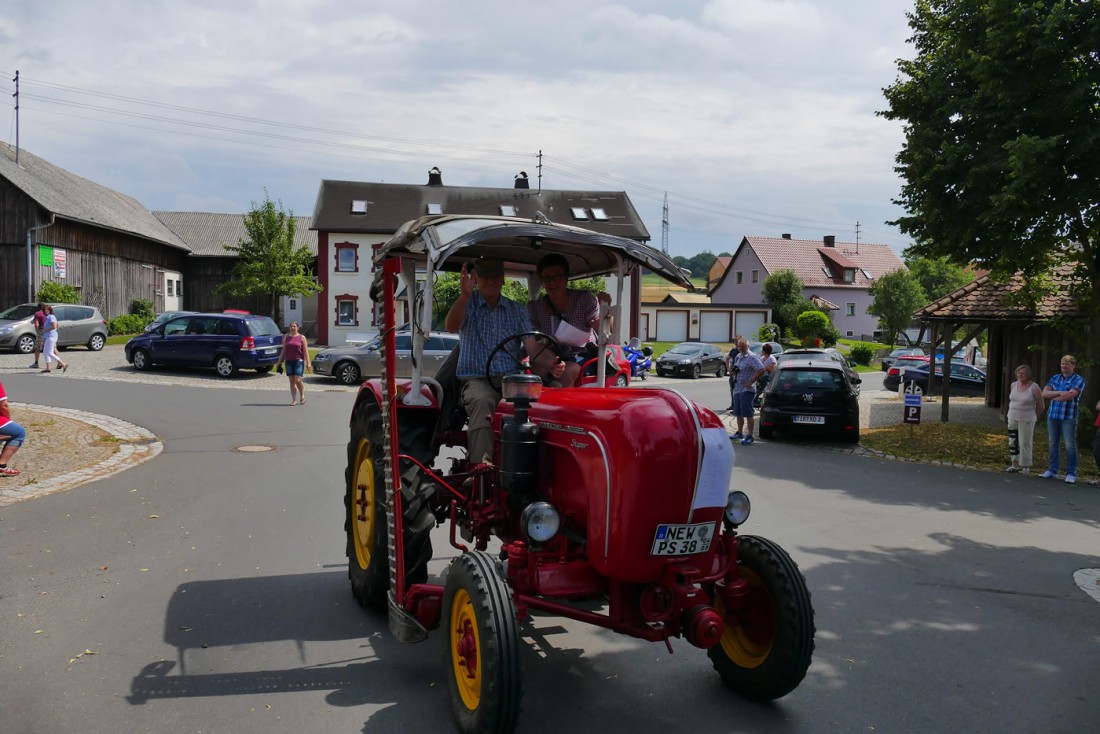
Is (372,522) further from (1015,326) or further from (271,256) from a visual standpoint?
(271,256)

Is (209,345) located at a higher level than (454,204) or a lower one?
lower

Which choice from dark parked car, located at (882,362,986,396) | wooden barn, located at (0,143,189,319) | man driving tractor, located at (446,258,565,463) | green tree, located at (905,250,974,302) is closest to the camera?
man driving tractor, located at (446,258,565,463)

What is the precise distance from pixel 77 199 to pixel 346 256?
12724 millimetres

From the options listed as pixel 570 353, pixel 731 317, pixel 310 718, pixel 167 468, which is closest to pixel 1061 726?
pixel 570 353

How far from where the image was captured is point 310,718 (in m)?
4.17

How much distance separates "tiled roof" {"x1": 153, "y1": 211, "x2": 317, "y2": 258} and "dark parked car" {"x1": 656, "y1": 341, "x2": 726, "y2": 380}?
88.4 feet

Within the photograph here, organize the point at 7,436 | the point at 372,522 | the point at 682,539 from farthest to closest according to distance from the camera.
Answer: the point at 7,436 → the point at 372,522 → the point at 682,539

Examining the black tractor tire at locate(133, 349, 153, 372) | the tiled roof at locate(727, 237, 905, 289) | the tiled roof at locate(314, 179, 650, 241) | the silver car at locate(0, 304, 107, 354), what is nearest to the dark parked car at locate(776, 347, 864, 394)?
the black tractor tire at locate(133, 349, 153, 372)

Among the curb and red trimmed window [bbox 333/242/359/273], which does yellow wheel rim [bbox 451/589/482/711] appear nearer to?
the curb

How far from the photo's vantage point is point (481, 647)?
372 cm

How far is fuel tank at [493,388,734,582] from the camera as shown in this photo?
12.5ft

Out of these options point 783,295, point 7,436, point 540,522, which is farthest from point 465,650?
point 783,295

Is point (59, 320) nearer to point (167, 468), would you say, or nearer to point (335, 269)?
point (335, 269)

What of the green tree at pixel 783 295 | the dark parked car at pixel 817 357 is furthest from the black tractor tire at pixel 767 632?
the green tree at pixel 783 295
